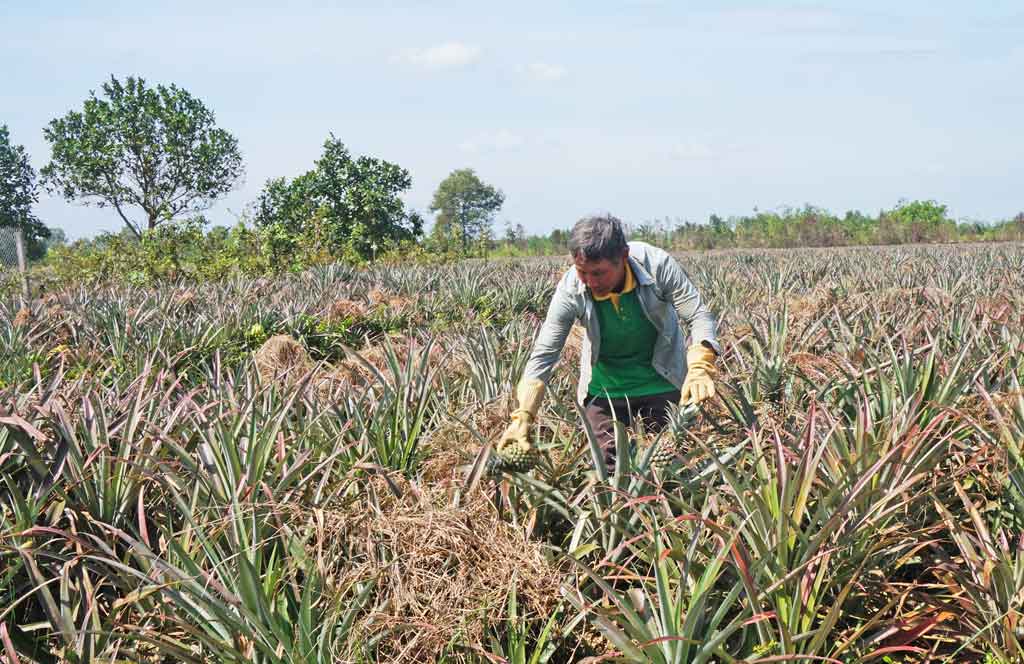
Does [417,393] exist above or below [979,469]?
above

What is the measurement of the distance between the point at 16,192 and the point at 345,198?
96.5 feet

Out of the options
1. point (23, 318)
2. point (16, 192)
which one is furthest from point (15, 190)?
point (23, 318)

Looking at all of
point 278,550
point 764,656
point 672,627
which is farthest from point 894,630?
point 278,550

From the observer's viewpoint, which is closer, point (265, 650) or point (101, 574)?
point (265, 650)

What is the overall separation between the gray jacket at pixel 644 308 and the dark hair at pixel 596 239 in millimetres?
270

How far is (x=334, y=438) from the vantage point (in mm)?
3031

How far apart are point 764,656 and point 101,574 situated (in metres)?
1.96

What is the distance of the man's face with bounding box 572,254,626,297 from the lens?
306cm

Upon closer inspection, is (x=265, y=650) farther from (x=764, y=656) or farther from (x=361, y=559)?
(x=764, y=656)

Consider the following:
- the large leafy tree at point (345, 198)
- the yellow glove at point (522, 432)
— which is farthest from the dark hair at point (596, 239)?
the large leafy tree at point (345, 198)

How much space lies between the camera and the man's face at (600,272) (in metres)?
3.06

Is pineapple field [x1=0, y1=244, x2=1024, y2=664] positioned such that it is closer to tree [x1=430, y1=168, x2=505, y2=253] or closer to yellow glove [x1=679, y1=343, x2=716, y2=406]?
yellow glove [x1=679, y1=343, x2=716, y2=406]

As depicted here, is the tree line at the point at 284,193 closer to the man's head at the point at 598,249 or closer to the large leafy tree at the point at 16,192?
the large leafy tree at the point at 16,192

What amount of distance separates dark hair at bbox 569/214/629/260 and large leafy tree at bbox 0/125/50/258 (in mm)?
45893
